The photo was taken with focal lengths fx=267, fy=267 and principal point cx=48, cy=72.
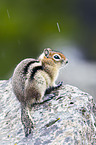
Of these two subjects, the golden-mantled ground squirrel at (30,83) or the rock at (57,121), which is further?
the golden-mantled ground squirrel at (30,83)

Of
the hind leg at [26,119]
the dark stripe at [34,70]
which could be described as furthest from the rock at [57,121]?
the dark stripe at [34,70]

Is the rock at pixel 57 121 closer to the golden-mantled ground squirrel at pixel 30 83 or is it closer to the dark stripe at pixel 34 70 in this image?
the golden-mantled ground squirrel at pixel 30 83

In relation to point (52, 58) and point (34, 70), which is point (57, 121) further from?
point (52, 58)

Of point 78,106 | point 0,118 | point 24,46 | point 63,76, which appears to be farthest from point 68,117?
point 24,46

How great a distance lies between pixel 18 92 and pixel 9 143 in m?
0.62

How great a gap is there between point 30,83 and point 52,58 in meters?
0.66

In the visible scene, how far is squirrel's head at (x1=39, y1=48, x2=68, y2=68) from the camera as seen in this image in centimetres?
361

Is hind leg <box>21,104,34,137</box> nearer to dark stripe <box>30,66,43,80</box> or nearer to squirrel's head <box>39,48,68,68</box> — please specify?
dark stripe <box>30,66,43,80</box>

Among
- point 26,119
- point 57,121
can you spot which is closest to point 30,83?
point 26,119

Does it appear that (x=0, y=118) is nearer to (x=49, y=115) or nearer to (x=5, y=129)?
(x=5, y=129)

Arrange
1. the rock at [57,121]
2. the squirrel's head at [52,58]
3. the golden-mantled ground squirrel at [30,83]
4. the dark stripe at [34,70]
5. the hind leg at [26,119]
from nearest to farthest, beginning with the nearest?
the rock at [57,121]
the hind leg at [26,119]
the golden-mantled ground squirrel at [30,83]
the dark stripe at [34,70]
the squirrel's head at [52,58]

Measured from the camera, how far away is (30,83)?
313cm

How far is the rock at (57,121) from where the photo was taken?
268 cm

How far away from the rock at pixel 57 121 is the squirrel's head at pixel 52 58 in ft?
1.22
